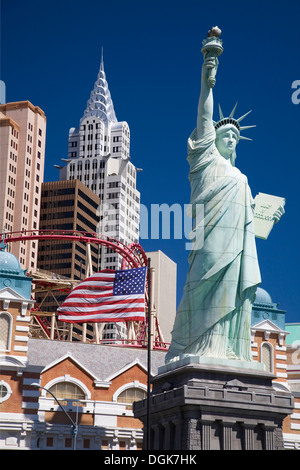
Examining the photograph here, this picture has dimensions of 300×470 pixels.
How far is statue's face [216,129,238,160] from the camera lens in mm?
35500

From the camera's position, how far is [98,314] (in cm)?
3959

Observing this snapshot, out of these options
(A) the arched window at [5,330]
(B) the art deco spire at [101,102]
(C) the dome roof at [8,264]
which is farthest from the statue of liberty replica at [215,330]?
(B) the art deco spire at [101,102]

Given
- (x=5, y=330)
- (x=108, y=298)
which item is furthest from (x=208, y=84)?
(x=5, y=330)

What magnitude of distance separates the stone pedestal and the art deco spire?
4050 inches

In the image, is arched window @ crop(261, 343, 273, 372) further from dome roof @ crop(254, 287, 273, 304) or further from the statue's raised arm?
the statue's raised arm

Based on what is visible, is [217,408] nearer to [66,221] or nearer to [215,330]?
[215,330]

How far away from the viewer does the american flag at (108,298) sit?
39188 mm

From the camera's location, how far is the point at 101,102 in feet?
436

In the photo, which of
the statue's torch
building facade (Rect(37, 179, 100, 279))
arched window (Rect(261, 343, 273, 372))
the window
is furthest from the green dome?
building facade (Rect(37, 179, 100, 279))

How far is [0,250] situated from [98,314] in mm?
6078

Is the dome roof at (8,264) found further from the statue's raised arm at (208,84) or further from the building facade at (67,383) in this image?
the statue's raised arm at (208,84)

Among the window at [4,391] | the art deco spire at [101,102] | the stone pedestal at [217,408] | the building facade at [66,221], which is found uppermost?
the art deco spire at [101,102]

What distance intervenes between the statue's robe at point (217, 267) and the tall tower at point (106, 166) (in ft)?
279
